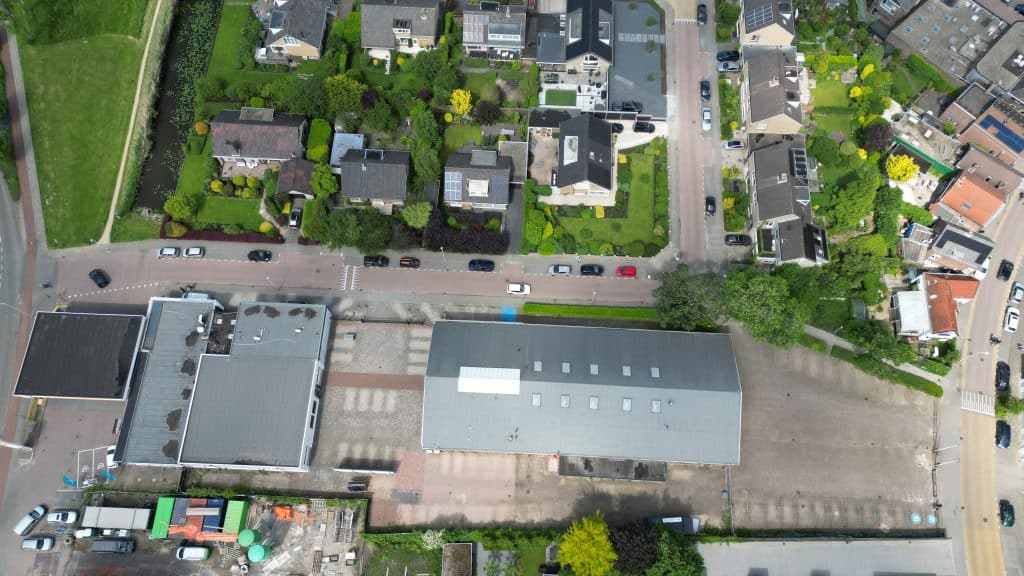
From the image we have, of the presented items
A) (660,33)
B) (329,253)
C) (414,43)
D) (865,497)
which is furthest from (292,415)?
(660,33)

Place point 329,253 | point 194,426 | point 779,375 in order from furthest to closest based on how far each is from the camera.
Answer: point 329,253 < point 779,375 < point 194,426

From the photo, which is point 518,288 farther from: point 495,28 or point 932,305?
point 932,305

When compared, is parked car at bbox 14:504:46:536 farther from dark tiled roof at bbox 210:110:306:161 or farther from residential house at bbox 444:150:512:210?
residential house at bbox 444:150:512:210

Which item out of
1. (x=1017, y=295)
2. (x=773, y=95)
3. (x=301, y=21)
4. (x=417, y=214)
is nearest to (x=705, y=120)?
(x=773, y=95)

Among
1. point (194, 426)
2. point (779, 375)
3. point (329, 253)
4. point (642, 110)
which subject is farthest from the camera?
point (642, 110)

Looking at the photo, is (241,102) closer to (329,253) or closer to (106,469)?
(329,253)

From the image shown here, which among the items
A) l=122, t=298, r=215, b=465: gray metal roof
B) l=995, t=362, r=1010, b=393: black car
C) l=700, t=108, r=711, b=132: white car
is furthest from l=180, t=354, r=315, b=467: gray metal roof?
l=995, t=362, r=1010, b=393: black car
